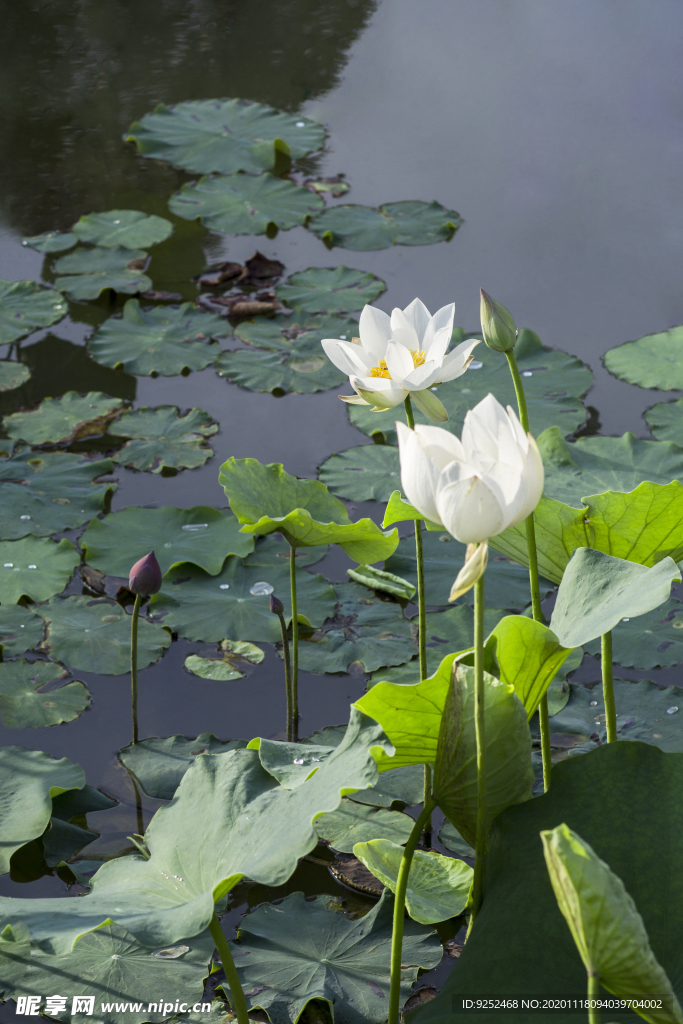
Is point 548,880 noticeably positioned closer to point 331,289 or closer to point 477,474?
point 477,474

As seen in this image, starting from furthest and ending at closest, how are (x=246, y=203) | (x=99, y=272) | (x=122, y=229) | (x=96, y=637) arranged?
(x=246, y=203) < (x=122, y=229) < (x=99, y=272) < (x=96, y=637)

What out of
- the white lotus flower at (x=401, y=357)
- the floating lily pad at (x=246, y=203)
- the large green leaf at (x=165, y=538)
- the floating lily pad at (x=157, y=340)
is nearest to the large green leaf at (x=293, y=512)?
the white lotus flower at (x=401, y=357)

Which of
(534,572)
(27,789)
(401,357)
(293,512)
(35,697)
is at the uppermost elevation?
(401,357)

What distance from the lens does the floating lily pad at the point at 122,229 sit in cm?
350

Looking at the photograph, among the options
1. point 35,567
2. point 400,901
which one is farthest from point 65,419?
point 400,901

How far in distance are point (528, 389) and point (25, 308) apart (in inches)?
72.5

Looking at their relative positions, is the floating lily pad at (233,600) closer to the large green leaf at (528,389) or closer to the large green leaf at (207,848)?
the large green leaf at (528,389)

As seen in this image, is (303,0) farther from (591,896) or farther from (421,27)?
(591,896)

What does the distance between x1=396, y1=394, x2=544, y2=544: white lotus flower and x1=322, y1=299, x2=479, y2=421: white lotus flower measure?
42 cm

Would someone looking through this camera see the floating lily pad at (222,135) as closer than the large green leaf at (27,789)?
No

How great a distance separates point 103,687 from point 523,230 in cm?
269

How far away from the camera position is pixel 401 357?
4.21ft

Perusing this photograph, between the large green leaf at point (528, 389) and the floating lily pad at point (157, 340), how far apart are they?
622 mm

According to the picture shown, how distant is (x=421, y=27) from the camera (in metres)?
5.22
